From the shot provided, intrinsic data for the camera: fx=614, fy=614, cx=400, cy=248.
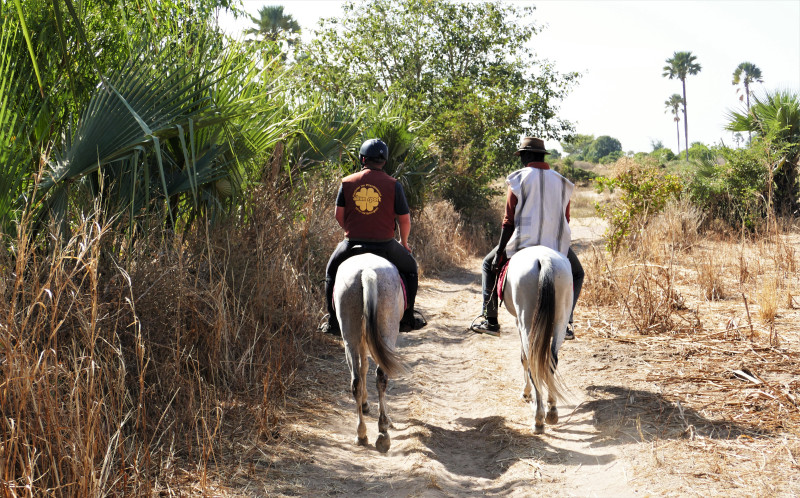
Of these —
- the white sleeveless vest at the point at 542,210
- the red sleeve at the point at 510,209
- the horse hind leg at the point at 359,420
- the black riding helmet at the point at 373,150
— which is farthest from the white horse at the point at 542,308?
the black riding helmet at the point at 373,150

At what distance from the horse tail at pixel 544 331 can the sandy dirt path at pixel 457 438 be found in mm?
506

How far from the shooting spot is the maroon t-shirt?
5230mm

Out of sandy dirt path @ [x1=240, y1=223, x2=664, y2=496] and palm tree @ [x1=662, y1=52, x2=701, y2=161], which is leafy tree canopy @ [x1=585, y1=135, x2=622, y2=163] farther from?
sandy dirt path @ [x1=240, y1=223, x2=664, y2=496]

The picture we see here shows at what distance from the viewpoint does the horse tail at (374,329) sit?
4500 mm

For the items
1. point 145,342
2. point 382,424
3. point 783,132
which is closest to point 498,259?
point 382,424

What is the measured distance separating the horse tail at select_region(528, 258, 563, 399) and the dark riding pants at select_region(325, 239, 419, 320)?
43.3 inches

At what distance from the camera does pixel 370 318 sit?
4.49m

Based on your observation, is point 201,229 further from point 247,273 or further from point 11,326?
point 11,326

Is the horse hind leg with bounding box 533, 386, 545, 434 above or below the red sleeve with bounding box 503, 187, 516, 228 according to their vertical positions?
below

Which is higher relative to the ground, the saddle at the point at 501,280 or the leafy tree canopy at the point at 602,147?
the leafy tree canopy at the point at 602,147

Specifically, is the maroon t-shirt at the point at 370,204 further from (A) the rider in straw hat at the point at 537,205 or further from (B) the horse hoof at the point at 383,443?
(B) the horse hoof at the point at 383,443

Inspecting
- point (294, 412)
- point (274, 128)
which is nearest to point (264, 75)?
point (274, 128)

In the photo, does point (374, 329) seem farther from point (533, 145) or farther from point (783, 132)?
point (783, 132)

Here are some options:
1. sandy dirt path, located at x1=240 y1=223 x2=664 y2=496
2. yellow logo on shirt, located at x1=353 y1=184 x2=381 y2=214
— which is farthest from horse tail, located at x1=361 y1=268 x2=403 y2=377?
yellow logo on shirt, located at x1=353 y1=184 x2=381 y2=214
